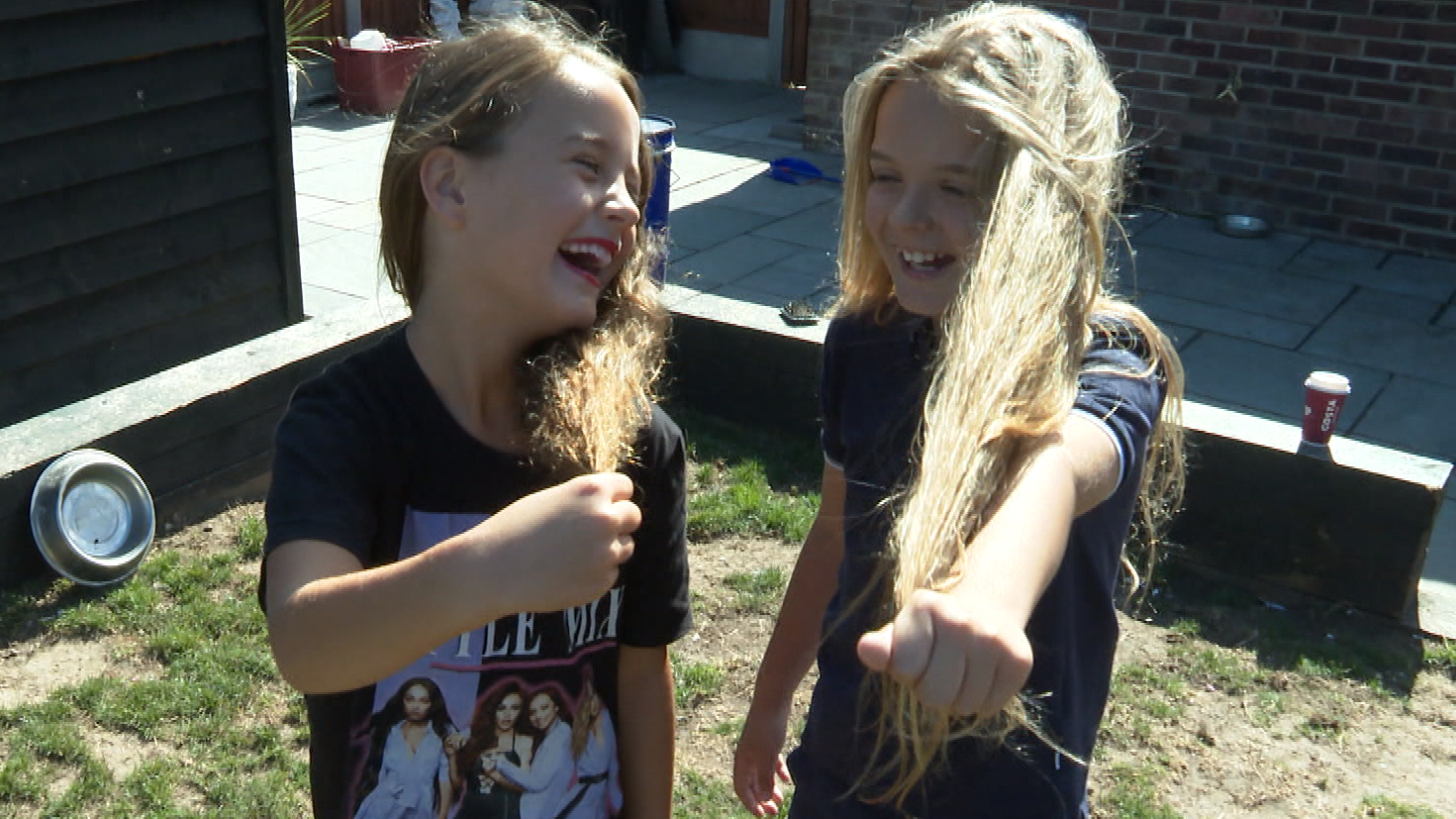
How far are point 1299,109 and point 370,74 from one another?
6166mm

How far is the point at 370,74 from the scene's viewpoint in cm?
989

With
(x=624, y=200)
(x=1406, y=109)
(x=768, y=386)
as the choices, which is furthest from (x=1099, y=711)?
(x=1406, y=109)

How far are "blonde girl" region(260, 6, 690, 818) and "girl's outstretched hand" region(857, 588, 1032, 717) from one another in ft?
2.11

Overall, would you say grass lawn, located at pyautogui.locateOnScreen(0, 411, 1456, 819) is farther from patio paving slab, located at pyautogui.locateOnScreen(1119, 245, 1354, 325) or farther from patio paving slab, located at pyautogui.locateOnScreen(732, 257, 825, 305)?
patio paving slab, located at pyautogui.locateOnScreen(1119, 245, 1354, 325)

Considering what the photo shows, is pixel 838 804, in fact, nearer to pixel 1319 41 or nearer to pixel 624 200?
pixel 624 200

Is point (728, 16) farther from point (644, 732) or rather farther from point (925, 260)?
point (644, 732)

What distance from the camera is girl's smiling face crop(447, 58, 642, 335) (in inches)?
65.1

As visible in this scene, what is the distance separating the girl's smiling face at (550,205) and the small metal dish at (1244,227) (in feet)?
21.6

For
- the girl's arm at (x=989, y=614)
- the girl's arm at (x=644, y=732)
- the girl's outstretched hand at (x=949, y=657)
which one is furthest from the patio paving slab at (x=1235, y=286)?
the girl's outstretched hand at (x=949, y=657)

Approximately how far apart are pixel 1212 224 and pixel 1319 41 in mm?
1095

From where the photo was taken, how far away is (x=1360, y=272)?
7070 millimetres

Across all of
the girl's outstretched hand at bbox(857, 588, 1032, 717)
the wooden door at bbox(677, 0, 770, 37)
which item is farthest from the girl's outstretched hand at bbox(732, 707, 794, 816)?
the wooden door at bbox(677, 0, 770, 37)

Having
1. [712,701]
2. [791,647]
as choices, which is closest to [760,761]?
[791,647]

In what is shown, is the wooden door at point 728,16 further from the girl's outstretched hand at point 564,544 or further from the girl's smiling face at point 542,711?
the girl's outstretched hand at point 564,544
